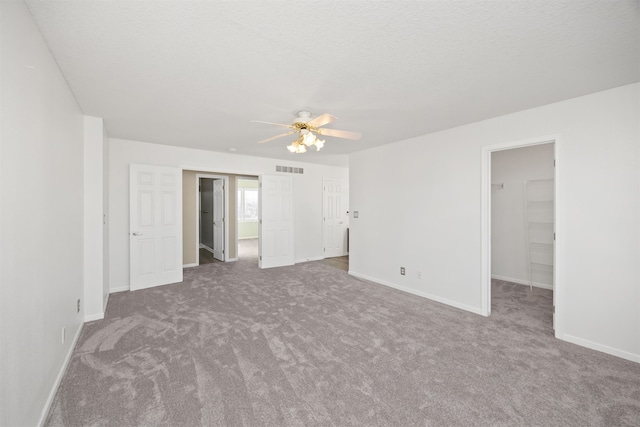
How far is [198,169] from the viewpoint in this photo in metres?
5.20

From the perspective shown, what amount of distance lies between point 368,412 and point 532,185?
4.78m

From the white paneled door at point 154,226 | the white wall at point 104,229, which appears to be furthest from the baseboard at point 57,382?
the white paneled door at point 154,226

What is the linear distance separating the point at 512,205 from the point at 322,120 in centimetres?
430

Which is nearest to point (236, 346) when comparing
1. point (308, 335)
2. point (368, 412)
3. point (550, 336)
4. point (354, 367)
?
point (308, 335)

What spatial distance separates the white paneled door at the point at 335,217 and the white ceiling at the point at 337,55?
12.6 ft

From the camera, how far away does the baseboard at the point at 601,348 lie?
2434mm

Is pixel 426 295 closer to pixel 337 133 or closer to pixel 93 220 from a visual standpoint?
pixel 337 133

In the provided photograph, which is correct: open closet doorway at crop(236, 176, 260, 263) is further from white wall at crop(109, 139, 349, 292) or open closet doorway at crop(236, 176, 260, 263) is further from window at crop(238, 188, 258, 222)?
white wall at crop(109, 139, 349, 292)

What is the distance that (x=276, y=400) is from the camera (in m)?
1.92

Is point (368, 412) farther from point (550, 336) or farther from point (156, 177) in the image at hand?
point (156, 177)

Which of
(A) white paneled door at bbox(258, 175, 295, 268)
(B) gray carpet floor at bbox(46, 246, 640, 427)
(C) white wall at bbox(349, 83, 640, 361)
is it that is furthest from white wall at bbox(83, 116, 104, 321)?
(C) white wall at bbox(349, 83, 640, 361)

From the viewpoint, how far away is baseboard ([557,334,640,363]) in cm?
243

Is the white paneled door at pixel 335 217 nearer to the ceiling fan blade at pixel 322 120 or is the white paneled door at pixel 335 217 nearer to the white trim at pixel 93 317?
the ceiling fan blade at pixel 322 120

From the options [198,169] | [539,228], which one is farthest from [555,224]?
[198,169]
